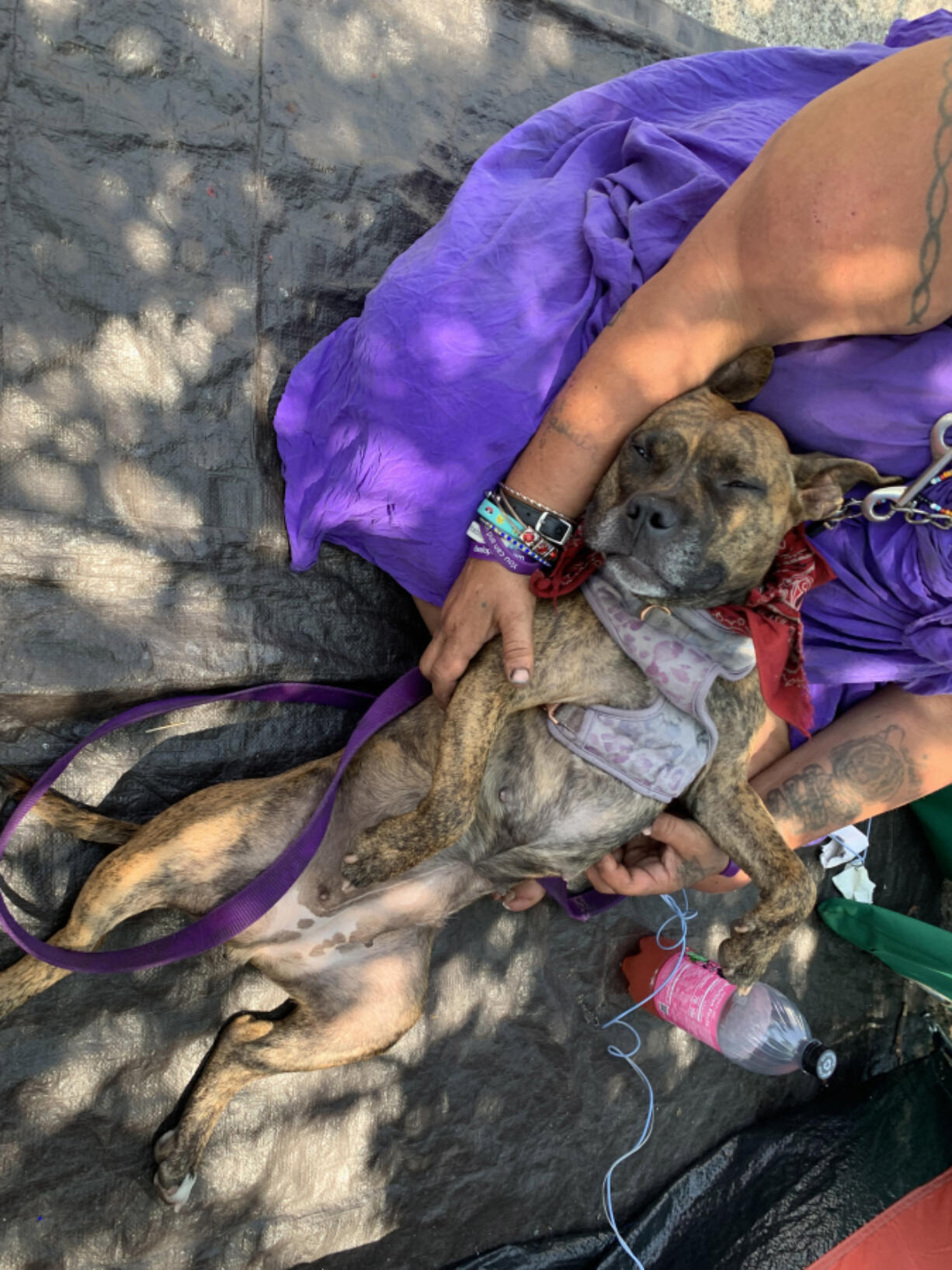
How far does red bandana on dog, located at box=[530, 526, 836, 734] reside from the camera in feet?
7.66

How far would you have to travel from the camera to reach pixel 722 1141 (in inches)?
172

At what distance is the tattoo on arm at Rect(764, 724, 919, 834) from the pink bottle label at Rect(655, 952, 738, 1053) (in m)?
1.13

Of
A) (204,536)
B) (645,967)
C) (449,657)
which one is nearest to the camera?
(449,657)

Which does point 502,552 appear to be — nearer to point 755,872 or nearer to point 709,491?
point 709,491

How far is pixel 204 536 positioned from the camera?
2926mm

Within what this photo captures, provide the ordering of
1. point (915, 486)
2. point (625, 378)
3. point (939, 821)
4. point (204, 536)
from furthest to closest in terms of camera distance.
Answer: point (939, 821), point (204, 536), point (625, 378), point (915, 486)

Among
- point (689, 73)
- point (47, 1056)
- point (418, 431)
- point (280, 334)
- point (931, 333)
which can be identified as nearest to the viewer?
point (931, 333)

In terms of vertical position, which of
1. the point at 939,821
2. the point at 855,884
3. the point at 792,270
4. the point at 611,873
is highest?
the point at 792,270

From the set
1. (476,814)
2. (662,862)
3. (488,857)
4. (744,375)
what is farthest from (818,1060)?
(744,375)

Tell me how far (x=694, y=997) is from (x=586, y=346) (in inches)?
110

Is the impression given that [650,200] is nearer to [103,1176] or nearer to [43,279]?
[43,279]

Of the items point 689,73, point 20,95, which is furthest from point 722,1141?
→ point 20,95

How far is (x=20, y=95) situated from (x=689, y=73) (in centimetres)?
201

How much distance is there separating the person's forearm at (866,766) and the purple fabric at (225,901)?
1311 mm
